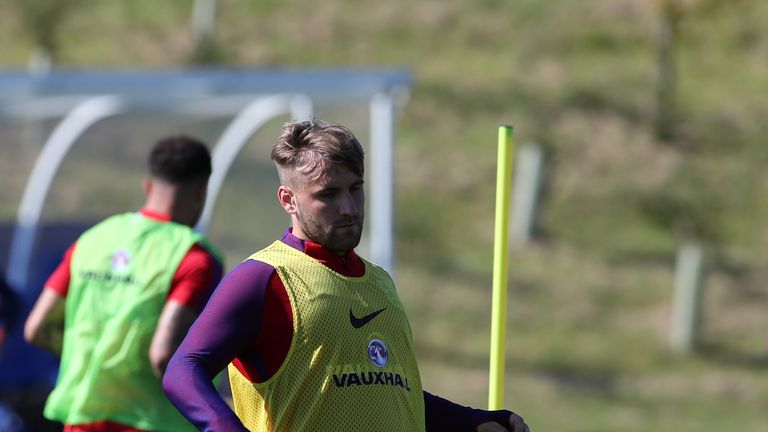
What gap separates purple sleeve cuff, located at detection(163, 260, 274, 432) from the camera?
319 cm

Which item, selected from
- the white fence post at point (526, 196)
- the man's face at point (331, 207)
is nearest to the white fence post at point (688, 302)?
the white fence post at point (526, 196)

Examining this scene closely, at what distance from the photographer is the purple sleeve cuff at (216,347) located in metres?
3.19

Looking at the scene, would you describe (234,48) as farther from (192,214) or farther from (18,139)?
(192,214)

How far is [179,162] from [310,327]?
1993 mm

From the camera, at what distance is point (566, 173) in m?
21.8

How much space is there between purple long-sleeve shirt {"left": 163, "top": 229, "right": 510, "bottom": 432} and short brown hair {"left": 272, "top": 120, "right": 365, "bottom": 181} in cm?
28

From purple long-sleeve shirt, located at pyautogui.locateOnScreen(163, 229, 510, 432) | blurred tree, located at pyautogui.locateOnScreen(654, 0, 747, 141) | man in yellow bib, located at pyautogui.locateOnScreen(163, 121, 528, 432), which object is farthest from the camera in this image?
blurred tree, located at pyautogui.locateOnScreen(654, 0, 747, 141)

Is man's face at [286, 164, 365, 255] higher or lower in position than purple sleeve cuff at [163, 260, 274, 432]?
higher

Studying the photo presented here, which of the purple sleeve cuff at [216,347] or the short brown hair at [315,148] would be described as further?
the short brown hair at [315,148]

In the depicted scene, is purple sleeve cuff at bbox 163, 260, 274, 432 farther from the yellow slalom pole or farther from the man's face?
the yellow slalom pole

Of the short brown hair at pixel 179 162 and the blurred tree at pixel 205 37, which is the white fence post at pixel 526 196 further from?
the short brown hair at pixel 179 162

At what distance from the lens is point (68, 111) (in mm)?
12016

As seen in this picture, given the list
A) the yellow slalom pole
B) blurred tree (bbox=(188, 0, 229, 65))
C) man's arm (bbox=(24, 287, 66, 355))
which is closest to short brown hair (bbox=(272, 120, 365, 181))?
the yellow slalom pole

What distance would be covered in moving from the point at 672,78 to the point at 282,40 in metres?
7.30
